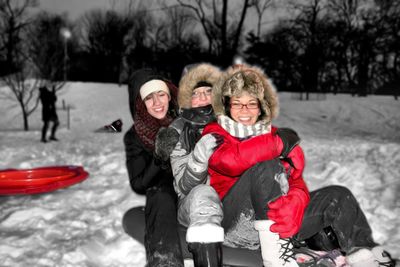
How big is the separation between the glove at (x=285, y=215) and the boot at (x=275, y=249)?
1.3 inches

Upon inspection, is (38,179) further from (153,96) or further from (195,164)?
(195,164)

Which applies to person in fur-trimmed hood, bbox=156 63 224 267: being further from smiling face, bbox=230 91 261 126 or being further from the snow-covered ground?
the snow-covered ground

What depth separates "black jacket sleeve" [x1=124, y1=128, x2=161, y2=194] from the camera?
2848mm

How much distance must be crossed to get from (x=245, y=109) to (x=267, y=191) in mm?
672

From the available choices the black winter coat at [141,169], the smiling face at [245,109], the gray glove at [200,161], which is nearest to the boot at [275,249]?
the gray glove at [200,161]

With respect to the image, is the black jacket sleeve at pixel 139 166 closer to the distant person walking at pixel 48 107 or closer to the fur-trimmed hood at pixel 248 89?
the fur-trimmed hood at pixel 248 89

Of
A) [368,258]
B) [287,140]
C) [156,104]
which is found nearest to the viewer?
[368,258]

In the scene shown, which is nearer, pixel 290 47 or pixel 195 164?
pixel 195 164

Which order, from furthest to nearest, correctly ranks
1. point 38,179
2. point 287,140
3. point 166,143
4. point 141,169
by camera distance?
point 38,179 < point 141,169 < point 166,143 < point 287,140

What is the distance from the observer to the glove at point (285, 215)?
206 cm

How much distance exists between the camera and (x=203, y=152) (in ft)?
7.27

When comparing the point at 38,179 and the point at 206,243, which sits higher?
the point at 206,243

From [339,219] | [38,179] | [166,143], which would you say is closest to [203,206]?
[166,143]

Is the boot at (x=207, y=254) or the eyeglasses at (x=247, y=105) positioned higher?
the eyeglasses at (x=247, y=105)
